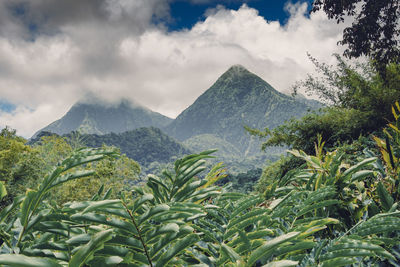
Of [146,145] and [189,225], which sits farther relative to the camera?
[146,145]

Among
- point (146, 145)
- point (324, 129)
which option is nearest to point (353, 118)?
point (324, 129)

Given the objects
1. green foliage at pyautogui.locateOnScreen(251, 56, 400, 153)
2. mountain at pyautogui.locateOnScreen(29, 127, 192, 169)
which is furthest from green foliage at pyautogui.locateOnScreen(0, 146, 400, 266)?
mountain at pyautogui.locateOnScreen(29, 127, 192, 169)

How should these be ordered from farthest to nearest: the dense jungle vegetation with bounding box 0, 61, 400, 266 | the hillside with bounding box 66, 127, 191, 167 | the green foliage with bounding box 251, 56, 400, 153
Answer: the hillside with bounding box 66, 127, 191, 167
the green foliage with bounding box 251, 56, 400, 153
the dense jungle vegetation with bounding box 0, 61, 400, 266

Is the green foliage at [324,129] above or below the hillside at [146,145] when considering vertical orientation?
below

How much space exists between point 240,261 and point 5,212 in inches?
17.2

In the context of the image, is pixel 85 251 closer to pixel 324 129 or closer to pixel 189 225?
pixel 189 225

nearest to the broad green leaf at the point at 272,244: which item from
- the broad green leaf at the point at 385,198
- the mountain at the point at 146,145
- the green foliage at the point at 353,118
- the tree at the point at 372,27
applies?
the broad green leaf at the point at 385,198

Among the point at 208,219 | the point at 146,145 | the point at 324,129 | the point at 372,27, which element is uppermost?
the point at 146,145

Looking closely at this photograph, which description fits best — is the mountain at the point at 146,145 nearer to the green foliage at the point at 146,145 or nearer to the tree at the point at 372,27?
the green foliage at the point at 146,145

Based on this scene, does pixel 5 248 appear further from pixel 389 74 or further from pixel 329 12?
pixel 329 12

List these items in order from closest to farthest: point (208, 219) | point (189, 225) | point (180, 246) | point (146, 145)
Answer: point (180, 246), point (189, 225), point (208, 219), point (146, 145)

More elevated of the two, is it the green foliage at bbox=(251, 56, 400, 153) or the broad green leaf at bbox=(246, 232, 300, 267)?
the green foliage at bbox=(251, 56, 400, 153)

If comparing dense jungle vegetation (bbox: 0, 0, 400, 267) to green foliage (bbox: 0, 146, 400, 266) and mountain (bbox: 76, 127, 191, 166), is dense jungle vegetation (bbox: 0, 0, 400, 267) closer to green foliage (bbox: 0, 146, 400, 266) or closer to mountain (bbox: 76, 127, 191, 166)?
green foliage (bbox: 0, 146, 400, 266)

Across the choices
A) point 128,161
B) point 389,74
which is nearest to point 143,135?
point 128,161
